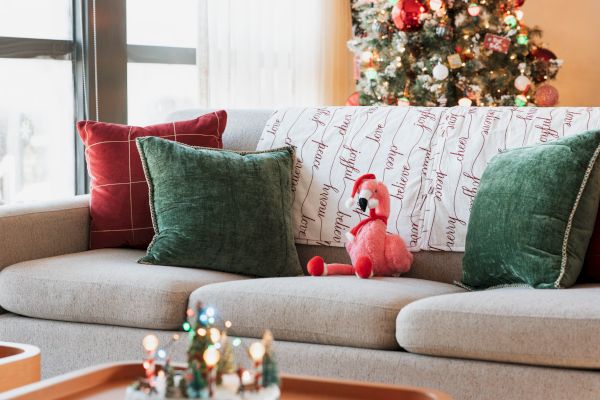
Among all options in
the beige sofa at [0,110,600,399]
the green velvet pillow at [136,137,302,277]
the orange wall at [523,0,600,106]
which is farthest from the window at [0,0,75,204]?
the orange wall at [523,0,600,106]

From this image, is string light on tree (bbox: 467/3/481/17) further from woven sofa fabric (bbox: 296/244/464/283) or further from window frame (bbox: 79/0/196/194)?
woven sofa fabric (bbox: 296/244/464/283)

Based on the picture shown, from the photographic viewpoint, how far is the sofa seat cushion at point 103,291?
242cm

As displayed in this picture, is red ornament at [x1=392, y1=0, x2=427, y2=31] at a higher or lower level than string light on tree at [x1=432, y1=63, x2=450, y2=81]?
higher

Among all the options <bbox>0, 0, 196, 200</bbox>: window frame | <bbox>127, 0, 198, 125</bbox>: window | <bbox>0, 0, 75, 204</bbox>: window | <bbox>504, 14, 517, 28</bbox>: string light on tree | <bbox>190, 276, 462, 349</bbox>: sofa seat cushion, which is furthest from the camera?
<bbox>504, 14, 517, 28</bbox>: string light on tree

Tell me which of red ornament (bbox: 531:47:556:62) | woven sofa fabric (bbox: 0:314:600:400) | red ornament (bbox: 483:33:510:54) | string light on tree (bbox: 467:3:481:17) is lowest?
woven sofa fabric (bbox: 0:314:600:400)

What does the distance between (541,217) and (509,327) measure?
44 centimetres

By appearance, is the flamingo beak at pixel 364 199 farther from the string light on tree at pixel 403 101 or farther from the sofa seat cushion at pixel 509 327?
the string light on tree at pixel 403 101

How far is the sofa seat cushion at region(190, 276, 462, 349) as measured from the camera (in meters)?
2.23

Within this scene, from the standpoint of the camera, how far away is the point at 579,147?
2.42m

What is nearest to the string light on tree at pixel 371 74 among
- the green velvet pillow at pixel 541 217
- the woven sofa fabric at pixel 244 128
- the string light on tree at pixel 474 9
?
the string light on tree at pixel 474 9

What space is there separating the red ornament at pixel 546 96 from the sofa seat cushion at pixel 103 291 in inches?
133

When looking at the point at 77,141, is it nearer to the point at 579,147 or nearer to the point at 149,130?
the point at 149,130

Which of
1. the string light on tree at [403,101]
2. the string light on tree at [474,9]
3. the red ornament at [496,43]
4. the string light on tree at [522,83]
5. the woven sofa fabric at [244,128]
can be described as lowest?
the woven sofa fabric at [244,128]

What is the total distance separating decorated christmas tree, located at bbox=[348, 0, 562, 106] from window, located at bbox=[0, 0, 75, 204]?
75.1 inches
